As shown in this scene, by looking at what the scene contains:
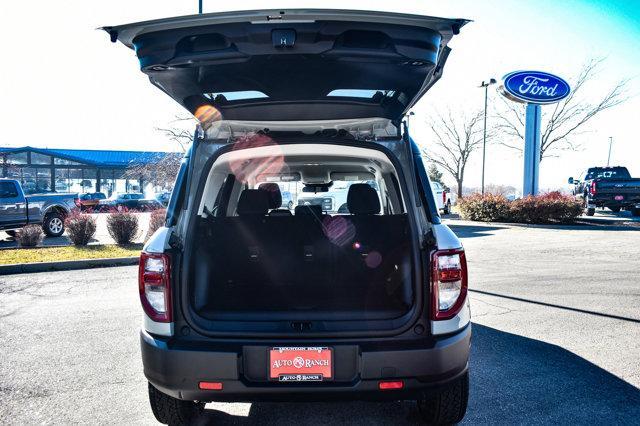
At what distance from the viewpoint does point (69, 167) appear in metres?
45.6

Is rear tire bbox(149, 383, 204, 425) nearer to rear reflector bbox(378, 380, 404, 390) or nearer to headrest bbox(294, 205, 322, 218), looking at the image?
rear reflector bbox(378, 380, 404, 390)

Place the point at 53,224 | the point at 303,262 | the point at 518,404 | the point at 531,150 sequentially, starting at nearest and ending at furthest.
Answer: the point at 518,404, the point at 303,262, the point at 53,224, the point at 531,150

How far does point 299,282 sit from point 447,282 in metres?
1.24

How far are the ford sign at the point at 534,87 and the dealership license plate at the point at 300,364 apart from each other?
22244 mm

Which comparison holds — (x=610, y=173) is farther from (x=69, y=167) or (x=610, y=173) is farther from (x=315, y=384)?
(x=69, y=167)

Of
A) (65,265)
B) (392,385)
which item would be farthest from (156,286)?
(65,265)

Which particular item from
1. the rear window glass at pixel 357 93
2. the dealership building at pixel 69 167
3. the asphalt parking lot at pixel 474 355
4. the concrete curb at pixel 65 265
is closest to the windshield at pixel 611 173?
the asphalt parking lot at pixel 474 355

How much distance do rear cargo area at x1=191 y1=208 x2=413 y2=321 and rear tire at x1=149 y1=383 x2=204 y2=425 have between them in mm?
575

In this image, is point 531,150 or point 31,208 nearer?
point 31,208

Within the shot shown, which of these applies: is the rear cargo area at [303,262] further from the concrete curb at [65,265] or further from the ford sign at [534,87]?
the ford sign at [534,87]

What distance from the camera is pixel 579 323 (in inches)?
200

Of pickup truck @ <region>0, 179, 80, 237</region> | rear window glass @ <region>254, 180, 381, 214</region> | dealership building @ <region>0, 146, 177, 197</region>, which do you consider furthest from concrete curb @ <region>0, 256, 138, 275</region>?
dealership building @ <region>0, 146, 177, 197</region>

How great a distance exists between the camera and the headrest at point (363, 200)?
3.76 meters

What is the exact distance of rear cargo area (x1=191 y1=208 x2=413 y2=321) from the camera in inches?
116
